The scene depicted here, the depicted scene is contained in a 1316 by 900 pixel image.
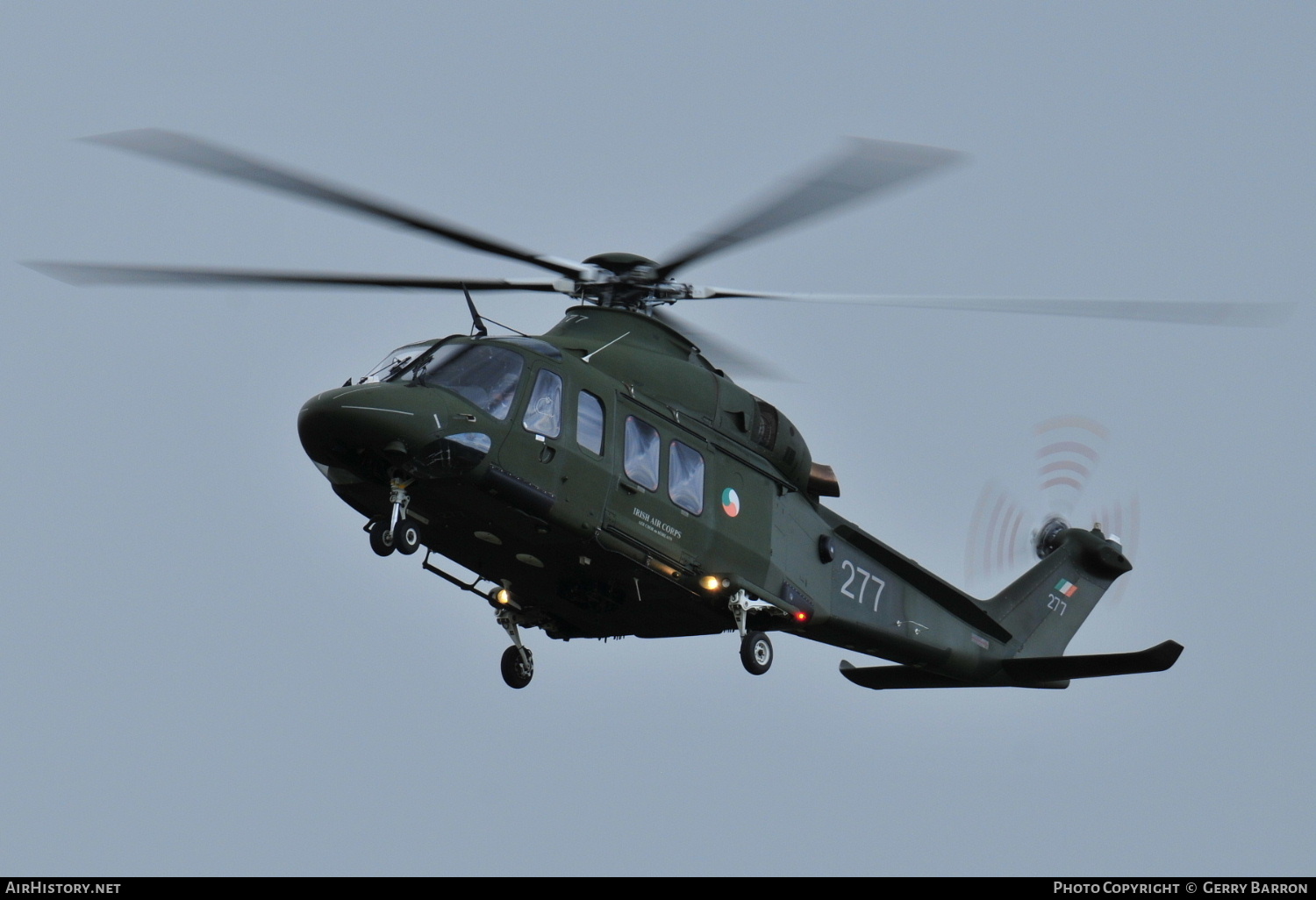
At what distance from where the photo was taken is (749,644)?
17516 millimetres

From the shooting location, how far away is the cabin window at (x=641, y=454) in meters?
16.8

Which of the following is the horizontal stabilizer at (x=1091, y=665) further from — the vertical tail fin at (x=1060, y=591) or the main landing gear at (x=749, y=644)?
the main landing gear at (x=749, y=644)

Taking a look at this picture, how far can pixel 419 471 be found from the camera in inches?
601

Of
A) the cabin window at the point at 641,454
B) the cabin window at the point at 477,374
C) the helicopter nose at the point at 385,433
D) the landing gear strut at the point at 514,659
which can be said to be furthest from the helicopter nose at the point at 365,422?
the landing gear strut at the point at 514,659

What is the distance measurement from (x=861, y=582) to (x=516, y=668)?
4233 mm

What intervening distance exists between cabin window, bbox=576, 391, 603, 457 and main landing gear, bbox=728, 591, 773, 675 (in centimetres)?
247

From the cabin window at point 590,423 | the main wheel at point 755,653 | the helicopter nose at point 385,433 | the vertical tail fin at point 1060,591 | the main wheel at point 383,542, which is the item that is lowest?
the main wheel at point 383,542

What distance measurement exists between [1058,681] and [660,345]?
730 centimetres

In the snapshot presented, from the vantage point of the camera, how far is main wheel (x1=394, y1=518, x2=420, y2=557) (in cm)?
1521

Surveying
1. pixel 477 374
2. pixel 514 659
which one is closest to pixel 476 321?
pixel 477 374

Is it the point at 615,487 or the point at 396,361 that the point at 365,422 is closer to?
the point at 396,361

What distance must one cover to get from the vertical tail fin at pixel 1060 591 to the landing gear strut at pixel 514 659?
660 cm

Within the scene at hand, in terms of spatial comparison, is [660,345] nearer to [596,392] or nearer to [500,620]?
[596,392]

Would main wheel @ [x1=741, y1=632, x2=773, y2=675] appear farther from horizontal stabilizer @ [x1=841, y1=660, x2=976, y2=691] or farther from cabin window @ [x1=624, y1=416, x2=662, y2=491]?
horizontal stabilizer @ [x1=841, y1=660, x2=976, y2=691]
